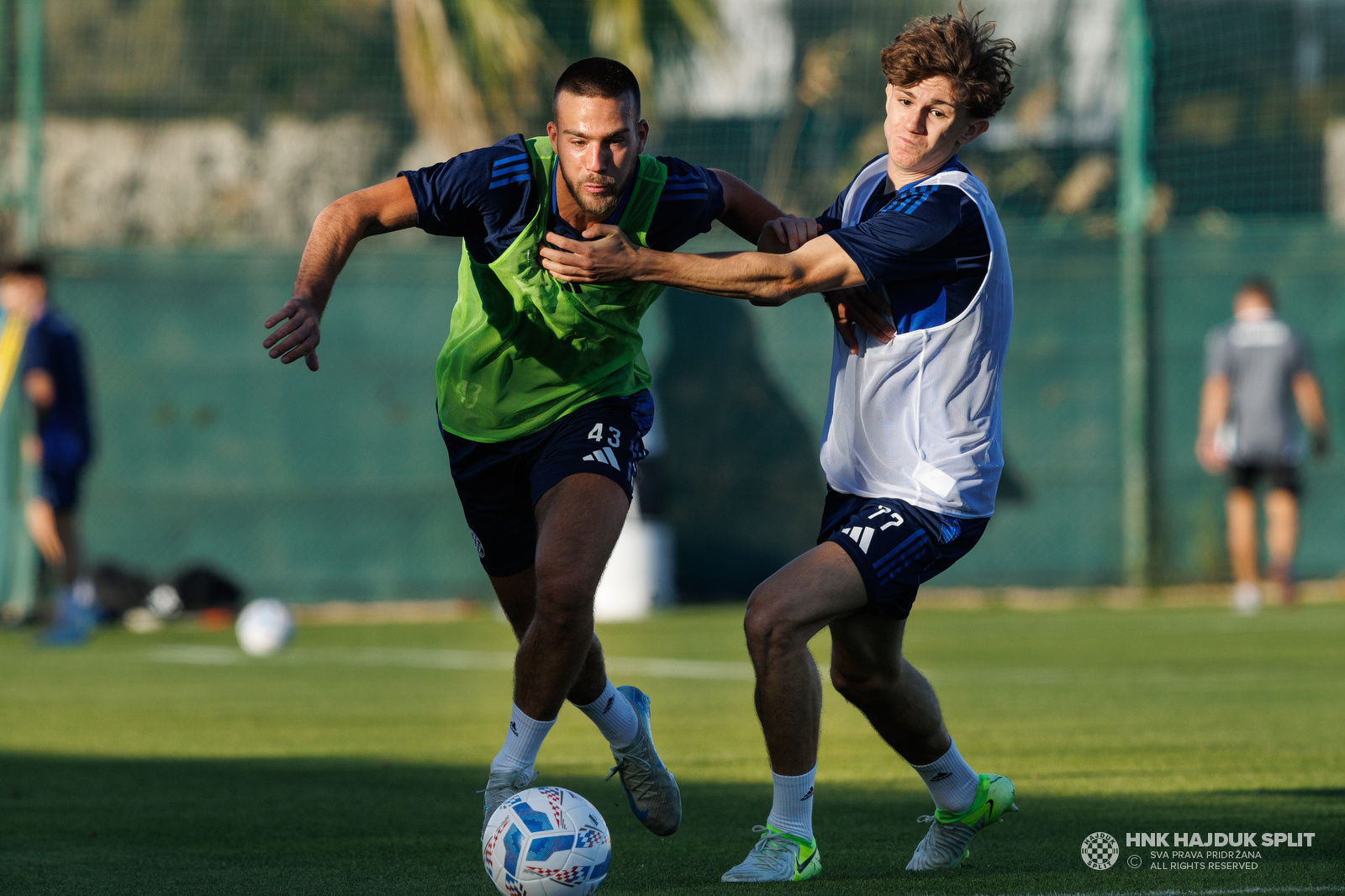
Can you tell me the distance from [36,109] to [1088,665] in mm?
9996

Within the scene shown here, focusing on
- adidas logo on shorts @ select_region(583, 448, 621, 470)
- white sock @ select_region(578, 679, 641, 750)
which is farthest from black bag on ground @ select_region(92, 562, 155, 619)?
adidas logo on shorts @ select_region(583, 448, 621, 470)

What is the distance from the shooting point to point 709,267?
504 cm

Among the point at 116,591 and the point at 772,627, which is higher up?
the point at 772,627

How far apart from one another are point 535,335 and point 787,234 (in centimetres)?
82

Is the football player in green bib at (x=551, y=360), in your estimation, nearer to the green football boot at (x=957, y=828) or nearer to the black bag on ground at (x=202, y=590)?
the green football boot at (x=957, y=828)

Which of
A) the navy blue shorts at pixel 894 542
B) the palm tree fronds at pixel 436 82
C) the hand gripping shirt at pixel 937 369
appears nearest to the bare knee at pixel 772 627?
the navy blue shorts at pixel 894 542

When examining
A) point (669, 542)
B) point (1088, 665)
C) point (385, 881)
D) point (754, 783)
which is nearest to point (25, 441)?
point (669, 542)

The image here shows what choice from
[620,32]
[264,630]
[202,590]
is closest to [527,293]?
[264,630]

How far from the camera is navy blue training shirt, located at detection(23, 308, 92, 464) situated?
13469mm

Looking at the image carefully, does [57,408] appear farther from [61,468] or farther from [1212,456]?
[1212,456]

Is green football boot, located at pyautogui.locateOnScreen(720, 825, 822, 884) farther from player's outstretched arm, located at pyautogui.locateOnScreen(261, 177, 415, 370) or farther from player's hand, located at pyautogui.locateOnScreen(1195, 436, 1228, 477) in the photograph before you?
player's hand, located at pyautogui.locateOnScreen(1195, 436, 1228, 477)

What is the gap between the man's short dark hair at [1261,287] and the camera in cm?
1548

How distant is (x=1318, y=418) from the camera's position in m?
15.5

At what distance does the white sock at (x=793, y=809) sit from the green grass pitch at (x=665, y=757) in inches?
6.1
